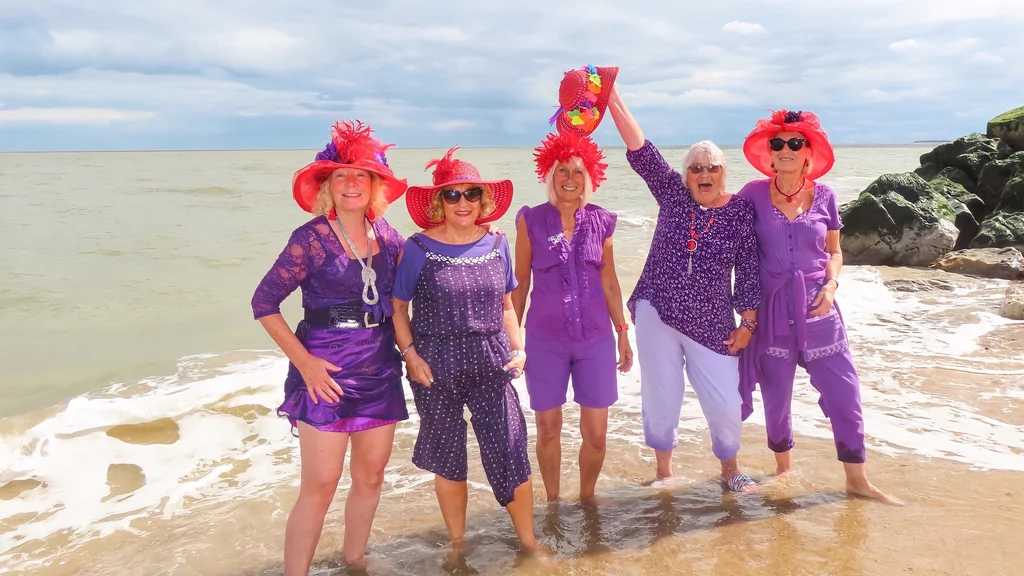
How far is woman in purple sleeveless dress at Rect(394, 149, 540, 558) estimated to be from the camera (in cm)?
336

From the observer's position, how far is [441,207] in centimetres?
351

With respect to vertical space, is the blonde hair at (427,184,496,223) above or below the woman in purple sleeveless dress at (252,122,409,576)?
above

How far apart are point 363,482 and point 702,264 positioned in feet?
7.45

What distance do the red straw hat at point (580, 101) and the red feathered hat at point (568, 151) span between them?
0.24ft

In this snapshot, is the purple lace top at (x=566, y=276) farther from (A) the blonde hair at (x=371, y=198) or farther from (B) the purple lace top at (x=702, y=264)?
(A) the blonde hair at (x=371, y=198)

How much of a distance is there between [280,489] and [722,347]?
330 centimetres

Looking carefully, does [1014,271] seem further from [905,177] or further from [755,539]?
[755,539]

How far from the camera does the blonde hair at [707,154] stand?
3955 mm

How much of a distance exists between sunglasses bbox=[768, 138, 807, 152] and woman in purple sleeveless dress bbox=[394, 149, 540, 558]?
5.80 feet

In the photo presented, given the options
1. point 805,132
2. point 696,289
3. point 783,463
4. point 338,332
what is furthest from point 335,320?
point 783,463

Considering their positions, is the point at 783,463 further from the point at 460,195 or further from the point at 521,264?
the point at 460,195

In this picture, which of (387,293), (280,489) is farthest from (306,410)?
Answer: (280,489)

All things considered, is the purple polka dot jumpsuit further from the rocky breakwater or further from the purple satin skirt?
the rocky breakwater

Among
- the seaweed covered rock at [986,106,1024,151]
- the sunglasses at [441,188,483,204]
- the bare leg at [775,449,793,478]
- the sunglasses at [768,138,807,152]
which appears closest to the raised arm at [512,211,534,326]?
the sunglasses at [441,188,483,204]
